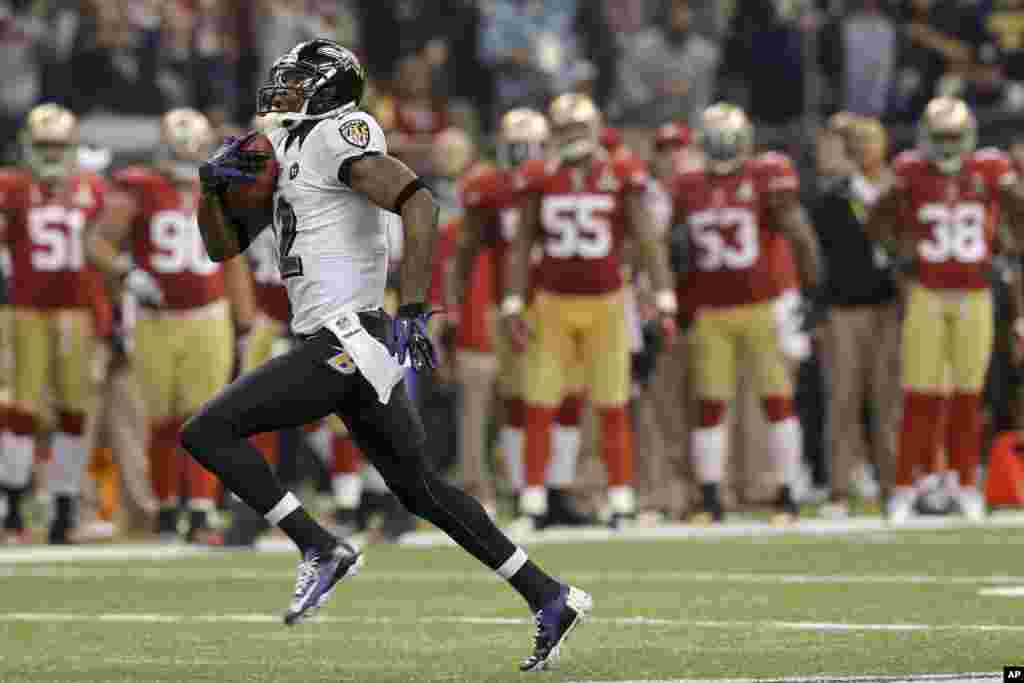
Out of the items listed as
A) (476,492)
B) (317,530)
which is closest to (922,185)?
(476,492)

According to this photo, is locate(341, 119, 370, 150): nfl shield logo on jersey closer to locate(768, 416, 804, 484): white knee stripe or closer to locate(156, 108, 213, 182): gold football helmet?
locate(156, 108, 213, 182): gold football helmet

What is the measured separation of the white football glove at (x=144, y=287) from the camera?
→ 13.1 m

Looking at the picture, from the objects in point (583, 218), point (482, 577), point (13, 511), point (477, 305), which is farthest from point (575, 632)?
point (477, 305)

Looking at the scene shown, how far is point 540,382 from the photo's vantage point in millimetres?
13484

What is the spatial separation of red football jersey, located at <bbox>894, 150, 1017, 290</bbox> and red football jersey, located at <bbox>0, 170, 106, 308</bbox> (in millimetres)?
4292

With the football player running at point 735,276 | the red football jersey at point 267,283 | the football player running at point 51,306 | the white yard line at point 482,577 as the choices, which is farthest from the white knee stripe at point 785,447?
the football player running at point 51,306

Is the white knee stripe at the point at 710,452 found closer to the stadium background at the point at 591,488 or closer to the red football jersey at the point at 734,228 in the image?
the stadium background at the point at 591,488

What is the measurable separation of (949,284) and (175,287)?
13.2ft

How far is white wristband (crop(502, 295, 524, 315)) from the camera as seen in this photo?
13.4m

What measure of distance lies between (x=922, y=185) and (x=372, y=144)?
6489 mm

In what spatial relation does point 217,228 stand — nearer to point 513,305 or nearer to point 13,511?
point 513,305

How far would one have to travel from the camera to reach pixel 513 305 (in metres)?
13.4

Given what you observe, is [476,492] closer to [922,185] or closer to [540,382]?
[540,382]

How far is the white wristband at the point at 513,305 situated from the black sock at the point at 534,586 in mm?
5711
